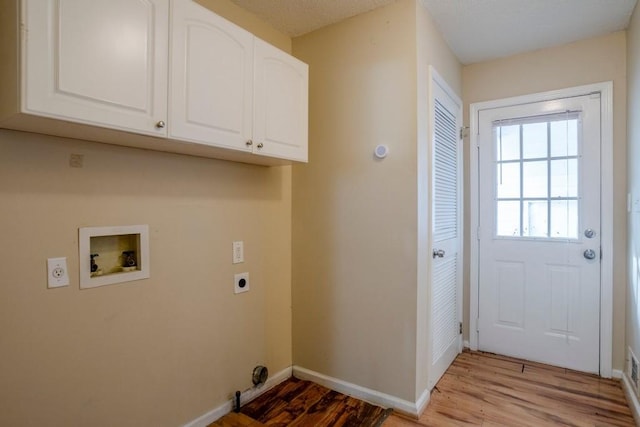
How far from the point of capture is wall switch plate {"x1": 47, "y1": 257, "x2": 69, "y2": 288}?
137 centimetres

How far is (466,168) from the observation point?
9.86 feet

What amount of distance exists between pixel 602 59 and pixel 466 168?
1189 millimetres

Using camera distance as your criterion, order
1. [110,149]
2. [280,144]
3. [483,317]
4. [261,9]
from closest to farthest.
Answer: [110,149], [280,144], [261,9], [483,317]

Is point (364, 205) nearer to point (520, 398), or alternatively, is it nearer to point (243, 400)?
point (243, 400)

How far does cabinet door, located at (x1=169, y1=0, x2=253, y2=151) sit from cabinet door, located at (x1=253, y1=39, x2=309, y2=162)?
0.07m

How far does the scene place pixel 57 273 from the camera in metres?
1.38

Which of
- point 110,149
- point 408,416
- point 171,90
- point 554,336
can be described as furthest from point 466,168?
point 110,149

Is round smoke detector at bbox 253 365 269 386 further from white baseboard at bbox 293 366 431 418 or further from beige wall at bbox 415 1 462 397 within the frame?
beige wall at bbox 415 1 462 397

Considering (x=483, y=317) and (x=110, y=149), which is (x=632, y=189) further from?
(x=110, y=149)

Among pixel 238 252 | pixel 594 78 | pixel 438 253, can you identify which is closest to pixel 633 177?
pixel 594 78

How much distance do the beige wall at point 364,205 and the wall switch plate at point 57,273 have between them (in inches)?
56.3

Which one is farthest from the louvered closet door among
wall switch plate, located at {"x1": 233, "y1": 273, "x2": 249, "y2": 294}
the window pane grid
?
wall switch plate, located at {"x1": 233, "y1": 273, "x2": 249, "y2": 294}

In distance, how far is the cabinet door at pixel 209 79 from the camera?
4.78ft

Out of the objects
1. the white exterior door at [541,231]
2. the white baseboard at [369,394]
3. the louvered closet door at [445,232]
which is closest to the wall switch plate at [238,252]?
the white baseboard at [369,394]
